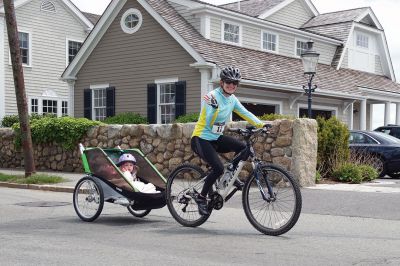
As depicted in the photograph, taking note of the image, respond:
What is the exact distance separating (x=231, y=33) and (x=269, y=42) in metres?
2.45

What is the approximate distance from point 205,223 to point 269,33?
18.1m

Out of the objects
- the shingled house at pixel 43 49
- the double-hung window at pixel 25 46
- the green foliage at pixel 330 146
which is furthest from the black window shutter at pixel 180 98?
the double-hung window at pixel 25 46

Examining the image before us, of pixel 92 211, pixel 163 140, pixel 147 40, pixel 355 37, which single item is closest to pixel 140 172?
pixel 92 211

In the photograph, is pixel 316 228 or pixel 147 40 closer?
pixel 316 228

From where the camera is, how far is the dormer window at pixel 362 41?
101 feet

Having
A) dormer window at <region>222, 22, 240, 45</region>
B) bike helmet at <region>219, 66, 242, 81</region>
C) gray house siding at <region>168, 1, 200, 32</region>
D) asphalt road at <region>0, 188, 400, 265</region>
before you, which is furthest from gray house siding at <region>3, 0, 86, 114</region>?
bike helmet at <region>219, 66, 242, 81</region>

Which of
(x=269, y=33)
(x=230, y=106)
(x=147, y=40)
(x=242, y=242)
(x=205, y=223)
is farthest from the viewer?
(x=269, y=33)

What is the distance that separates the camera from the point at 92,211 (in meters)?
9.19

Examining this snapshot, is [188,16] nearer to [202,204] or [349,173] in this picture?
[349,173]

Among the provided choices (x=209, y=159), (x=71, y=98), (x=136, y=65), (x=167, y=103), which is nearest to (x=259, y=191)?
(x=209, y=159)

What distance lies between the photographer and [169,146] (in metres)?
15.8

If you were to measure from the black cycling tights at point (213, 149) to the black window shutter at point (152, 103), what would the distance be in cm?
1509

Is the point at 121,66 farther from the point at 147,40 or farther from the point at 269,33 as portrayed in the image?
the point at 269,33

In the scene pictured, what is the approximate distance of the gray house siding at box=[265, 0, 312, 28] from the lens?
28.1 meters
